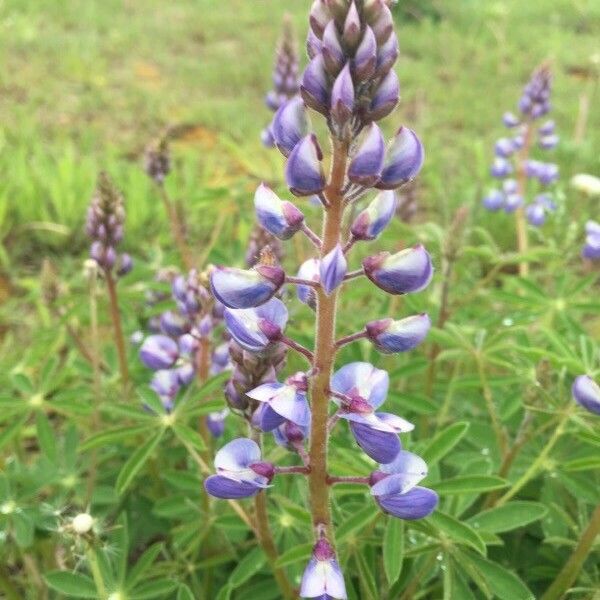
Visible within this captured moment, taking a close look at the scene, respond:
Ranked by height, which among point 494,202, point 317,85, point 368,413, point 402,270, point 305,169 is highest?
point 317,85

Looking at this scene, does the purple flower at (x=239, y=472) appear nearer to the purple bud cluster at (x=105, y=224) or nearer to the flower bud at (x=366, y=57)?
the flower bud at (x=366, y=57)

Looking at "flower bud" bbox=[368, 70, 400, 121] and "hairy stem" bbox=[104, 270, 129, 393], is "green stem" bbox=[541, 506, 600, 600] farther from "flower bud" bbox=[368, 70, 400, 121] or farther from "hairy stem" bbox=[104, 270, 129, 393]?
"hairy stem" bbox=[104, 270, 129, 393]

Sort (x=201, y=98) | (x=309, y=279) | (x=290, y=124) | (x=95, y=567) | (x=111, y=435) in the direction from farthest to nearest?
(x=201, y=98) → (x=111, y=435) → (x=95, y=567) → (x=309, y=279) → (x=290, y=124)

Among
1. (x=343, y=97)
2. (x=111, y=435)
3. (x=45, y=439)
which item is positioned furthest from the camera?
(x=45, y=439)

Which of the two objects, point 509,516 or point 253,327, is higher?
point 253,327

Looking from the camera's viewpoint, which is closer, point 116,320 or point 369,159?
point 369,159

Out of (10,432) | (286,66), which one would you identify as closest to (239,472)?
(10,432)

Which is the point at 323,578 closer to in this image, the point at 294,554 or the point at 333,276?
the point at 294,554

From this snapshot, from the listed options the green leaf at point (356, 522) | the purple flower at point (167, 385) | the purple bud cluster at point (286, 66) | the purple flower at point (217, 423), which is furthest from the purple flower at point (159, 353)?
the purple bud cluster at point (286, 66)

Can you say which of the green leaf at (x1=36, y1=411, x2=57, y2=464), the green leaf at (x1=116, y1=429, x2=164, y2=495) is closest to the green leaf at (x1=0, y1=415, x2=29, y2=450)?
the green leaf at (x1=36, y1=411, x2=57, y2=464)
